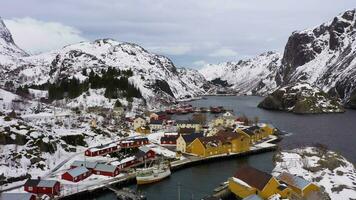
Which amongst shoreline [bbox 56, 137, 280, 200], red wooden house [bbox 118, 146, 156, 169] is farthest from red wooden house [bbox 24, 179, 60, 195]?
red wooden house [bbox 118, 146, 156, 169]

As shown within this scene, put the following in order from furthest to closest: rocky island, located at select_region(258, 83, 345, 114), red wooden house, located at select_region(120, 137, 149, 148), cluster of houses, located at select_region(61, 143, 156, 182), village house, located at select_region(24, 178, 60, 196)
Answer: rocky island, located at select_region(258, 83, 345, 114) < red wooden house, located at select_region(120, 137, 149, 148) < cluster of houses, located at select_region(61, 143, 156, 182) < village house, located at select_region(24, 178, 60, 196)

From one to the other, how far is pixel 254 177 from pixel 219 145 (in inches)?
1056

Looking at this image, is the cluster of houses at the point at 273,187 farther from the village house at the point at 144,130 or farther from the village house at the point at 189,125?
the village house at the point at 189,125

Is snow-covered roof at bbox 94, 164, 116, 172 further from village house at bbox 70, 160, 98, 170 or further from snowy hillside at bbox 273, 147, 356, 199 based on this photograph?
snowy hillside at bbox 273, 147, 356, 199

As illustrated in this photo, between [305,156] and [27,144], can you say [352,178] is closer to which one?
[305,156]

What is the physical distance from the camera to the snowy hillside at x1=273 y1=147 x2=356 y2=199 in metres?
53.8

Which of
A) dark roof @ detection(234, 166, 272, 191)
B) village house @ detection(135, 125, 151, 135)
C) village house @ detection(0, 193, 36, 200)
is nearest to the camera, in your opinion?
village house @ detection(0, 193, 36, 200)

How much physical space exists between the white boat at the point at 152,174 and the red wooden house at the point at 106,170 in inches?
136

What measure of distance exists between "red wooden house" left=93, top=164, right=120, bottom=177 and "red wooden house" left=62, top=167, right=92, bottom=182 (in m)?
1.92

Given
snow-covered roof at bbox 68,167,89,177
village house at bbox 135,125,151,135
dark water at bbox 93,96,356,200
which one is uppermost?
village house at bbox 135,125,151,135

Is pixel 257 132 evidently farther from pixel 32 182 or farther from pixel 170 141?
pixel 32 182

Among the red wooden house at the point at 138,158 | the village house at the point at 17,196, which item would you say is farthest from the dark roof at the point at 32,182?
the red wooden house at the point at 138,158

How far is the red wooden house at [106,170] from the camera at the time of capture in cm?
6362

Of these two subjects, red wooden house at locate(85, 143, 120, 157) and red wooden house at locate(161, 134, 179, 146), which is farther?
red wooden house at locate(161, 134, 179, 146)
